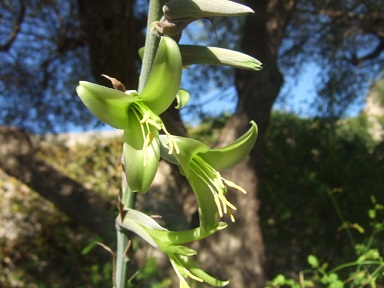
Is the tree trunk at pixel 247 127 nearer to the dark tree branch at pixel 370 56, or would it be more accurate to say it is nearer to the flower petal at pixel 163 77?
the dark tree branch at pixel 370 56

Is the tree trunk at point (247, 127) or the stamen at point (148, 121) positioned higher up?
the stamen at point (148, 121)

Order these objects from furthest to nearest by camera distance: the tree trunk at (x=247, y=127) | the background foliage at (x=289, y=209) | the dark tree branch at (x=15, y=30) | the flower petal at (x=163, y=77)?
the background foliage at (x=289, y=209)
the dark tree branch at (x=15, y=30)
the tree trunk at (x=247, y=127)
the flower petal at (x=163, y=77)

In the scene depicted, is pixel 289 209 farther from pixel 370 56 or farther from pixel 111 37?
pixel 111 37

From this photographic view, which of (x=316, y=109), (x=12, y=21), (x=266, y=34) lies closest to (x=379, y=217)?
(x=316, y=109)

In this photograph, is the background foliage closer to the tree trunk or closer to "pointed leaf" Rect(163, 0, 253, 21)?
the tree trunk

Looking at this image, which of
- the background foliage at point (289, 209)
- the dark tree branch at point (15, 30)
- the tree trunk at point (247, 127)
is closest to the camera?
the tree trunk at point (247, 127)

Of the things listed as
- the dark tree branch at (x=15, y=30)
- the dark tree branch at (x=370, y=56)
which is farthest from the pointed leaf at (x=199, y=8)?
the dark tree branch at (x=370, y=56)

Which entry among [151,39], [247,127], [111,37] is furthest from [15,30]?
[151,39]

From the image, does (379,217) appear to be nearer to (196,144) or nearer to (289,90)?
(289,90)
